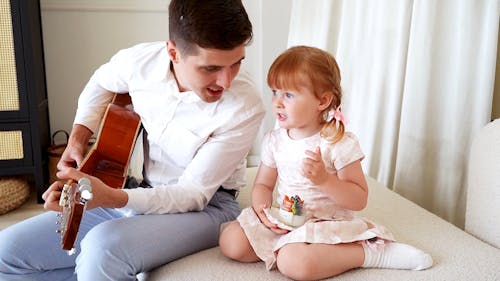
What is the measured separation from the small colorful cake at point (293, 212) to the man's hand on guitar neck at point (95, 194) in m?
0.37

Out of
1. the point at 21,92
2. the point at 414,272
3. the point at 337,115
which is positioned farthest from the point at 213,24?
the point at 21,92

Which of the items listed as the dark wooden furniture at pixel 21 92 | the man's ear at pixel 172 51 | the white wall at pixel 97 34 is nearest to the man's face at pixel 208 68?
the man's ear at pixel 172 51

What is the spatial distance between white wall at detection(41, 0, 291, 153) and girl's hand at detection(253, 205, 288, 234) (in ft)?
5.34

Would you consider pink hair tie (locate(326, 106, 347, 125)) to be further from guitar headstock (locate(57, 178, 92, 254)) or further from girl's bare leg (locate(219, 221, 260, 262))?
guitar headstock (locate(57, 178, 92, 254))

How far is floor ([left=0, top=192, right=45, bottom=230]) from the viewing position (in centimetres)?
229

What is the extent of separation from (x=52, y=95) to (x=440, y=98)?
2038mm

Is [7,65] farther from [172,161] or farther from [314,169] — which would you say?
[314,169]

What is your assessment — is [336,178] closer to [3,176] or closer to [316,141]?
[316,141]

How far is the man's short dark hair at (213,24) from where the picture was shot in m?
1.13

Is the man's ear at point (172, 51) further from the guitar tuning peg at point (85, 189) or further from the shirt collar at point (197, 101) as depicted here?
the guitar tuning peg at point (85, 189)

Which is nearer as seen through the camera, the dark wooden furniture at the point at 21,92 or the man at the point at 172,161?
the man at the point at 172,161

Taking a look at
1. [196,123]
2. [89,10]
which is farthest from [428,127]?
[89,10]

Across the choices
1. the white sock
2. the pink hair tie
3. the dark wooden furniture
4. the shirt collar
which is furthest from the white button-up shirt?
the dark wooden furniture

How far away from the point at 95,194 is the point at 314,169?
0.47m
